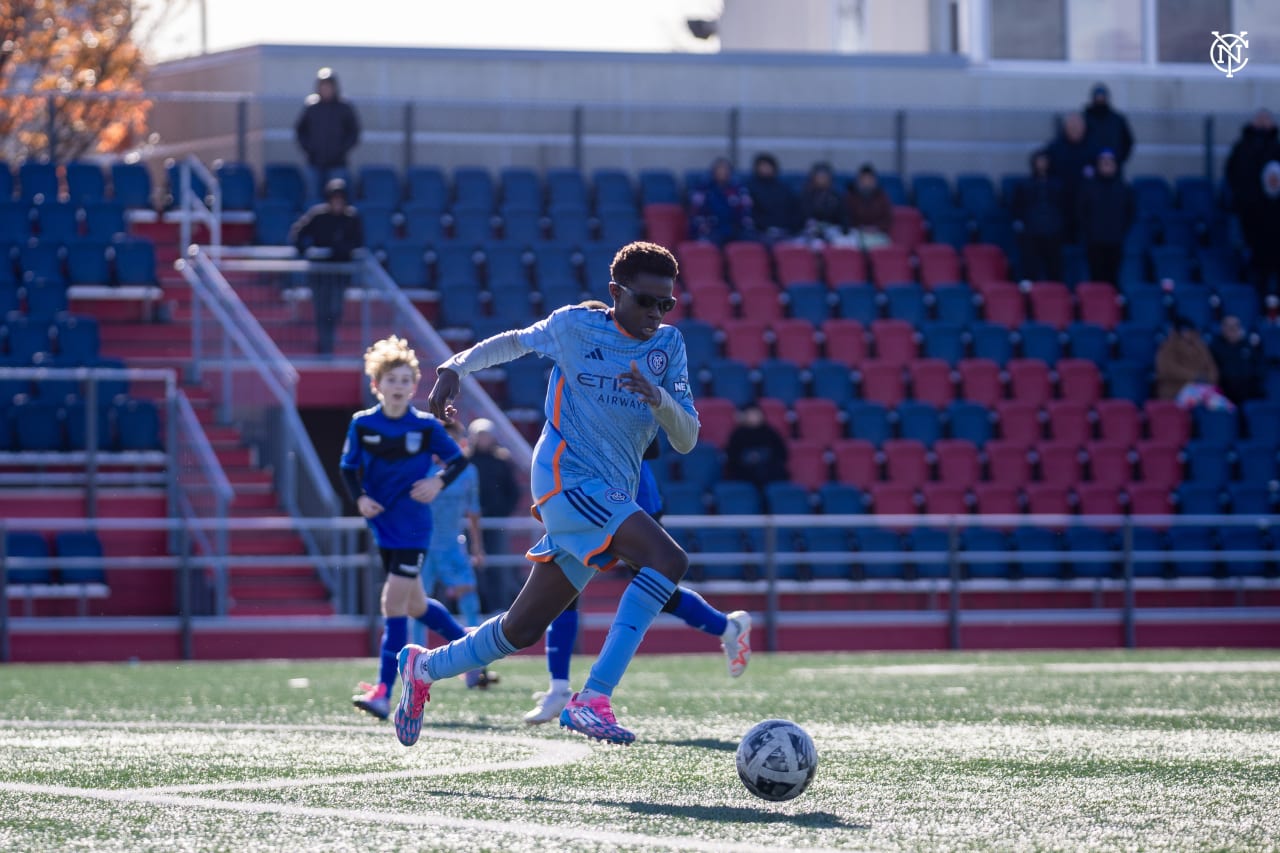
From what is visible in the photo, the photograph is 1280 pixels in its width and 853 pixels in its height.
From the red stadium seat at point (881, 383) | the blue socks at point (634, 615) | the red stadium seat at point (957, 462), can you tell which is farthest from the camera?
the red stadium seat at point (881, 383)

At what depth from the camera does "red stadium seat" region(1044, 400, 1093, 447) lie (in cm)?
1906

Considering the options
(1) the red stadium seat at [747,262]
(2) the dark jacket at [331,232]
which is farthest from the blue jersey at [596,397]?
(1) the red stadium seat at [747,262]

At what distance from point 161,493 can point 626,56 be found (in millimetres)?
9405

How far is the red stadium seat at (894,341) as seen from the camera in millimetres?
19531

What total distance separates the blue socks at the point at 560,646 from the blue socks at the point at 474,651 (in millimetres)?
2166

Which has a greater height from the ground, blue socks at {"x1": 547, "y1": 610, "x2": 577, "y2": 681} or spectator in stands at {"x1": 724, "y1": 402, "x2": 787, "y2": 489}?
spectator in stands at {"x1": 724, "y1": 402, "x2": 787, "y2": 489}

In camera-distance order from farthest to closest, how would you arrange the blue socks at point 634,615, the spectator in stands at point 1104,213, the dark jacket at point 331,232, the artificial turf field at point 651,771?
the spectator in stands at point 1104,213 < the dark jacket at point 331,232 < the blue socks at point 634,615 < the artificial turf field at point 651,771

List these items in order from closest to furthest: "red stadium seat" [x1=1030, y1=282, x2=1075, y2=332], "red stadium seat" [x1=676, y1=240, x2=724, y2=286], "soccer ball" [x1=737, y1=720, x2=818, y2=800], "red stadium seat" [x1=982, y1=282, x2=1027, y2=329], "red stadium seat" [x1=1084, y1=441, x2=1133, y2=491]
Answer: "soccer ball" [x1=737, y1=720, x2=818, y2=800] → "red stadium seat" [x1=1084, y1=441, x2=1133, y2=491] → "red stadium seat" [x1=676, y1=240, x2=724, y2=286] → "red stadium seat" [x1=982, y1=282, x2=1027, y2=329] → "red stadium seat" [x1=1030, y1=282, x2=1075, y2=332]

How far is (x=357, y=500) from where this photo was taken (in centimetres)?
903

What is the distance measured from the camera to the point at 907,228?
21.8 m

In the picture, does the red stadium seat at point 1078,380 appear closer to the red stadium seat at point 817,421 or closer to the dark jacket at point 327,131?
the red stadium seat at point 817,421

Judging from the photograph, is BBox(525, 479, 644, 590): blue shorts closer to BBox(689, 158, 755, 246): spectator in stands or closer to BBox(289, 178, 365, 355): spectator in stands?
BBox(289, 178, 365, 355): spectator in stands

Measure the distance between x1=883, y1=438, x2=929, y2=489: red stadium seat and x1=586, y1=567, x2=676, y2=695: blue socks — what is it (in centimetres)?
1202

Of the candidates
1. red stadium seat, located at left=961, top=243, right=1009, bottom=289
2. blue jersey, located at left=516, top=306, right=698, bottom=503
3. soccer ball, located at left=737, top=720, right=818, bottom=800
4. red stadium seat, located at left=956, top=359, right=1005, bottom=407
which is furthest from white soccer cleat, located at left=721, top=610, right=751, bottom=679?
red stadium seat, located at left=961, top=243, right=1009, bottom=289
